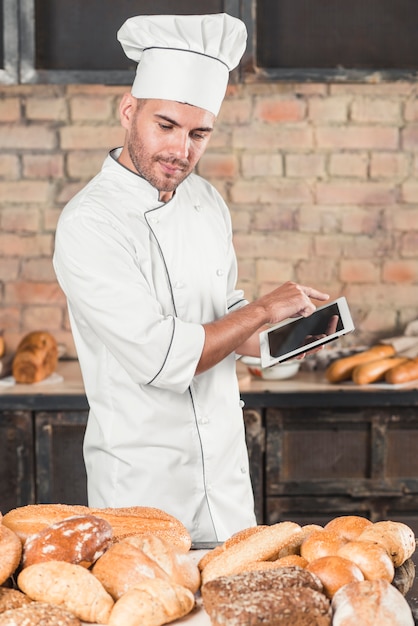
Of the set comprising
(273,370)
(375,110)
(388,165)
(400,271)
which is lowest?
(273,370)

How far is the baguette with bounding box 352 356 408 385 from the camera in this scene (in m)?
3.10

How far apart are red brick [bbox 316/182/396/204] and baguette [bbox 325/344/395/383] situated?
26.6 inches

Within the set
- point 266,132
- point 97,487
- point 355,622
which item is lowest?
point 97,487

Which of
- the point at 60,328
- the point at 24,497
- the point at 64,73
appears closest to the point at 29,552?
the point at 24,497

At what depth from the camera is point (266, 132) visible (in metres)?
Answer: 3.57

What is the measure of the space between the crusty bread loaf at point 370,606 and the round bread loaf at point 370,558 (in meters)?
0.04

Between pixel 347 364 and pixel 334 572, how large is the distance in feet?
6.80

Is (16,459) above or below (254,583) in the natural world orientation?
below

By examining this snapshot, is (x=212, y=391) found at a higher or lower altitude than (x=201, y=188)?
lower

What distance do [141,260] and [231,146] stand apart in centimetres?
165

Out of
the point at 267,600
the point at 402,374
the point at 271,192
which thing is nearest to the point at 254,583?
the point at 267,600

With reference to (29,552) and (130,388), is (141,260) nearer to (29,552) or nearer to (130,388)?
(130,388)

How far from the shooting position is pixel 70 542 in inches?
46.7

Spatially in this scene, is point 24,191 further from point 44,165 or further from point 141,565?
point 141,565
